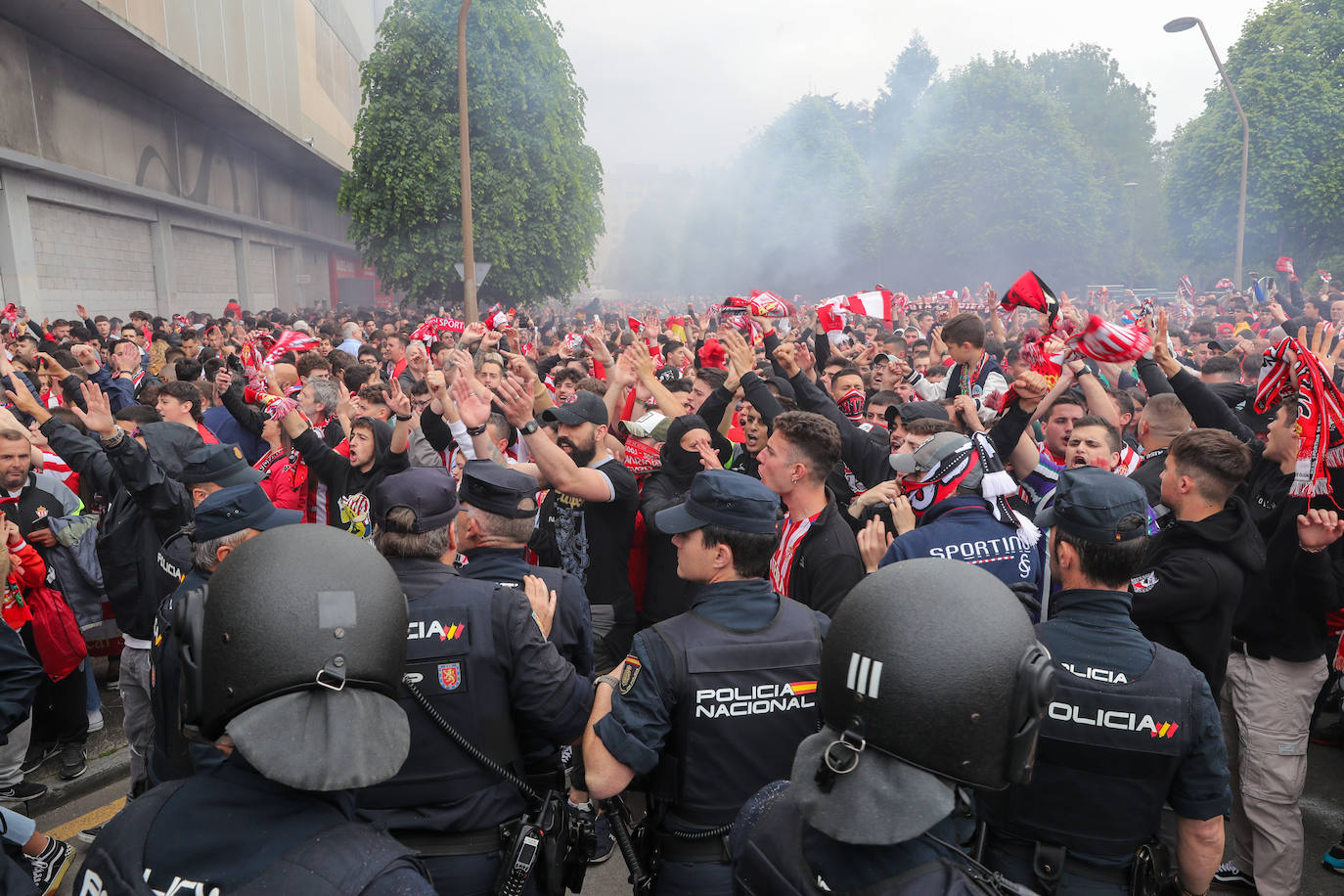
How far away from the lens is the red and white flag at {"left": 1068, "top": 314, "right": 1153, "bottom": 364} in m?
5.25

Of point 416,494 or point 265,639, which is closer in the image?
point 265,639

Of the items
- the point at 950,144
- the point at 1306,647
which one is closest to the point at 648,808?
the point at 1306,647

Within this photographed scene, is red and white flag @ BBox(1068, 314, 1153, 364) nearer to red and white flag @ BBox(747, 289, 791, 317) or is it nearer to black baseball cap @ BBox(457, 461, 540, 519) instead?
red and white flag @ BBox(747, 289, 791, 317)

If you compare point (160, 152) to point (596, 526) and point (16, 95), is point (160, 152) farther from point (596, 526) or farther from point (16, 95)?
point (596, 526)

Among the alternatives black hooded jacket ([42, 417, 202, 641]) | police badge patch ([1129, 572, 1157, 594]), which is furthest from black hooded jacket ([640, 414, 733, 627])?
black hooded jacket ([42, 417, 202, 641])

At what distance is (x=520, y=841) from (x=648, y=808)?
1.32 feet

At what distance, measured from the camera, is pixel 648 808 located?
2.79 metres

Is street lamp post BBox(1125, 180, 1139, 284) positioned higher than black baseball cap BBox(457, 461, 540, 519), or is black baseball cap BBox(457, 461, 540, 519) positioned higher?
street lamp post BBox(1125, 180, 1139, 284)

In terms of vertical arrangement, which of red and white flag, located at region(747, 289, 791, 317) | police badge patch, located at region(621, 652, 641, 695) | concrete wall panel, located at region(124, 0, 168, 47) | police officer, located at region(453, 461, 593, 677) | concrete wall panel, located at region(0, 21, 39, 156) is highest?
concrete wall panel, located at region(124, 0, 168, 47)

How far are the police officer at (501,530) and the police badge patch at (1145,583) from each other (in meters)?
2.21

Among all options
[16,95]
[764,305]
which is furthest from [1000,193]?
[764,305]

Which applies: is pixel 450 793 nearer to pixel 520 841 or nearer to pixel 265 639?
pixel 520 841

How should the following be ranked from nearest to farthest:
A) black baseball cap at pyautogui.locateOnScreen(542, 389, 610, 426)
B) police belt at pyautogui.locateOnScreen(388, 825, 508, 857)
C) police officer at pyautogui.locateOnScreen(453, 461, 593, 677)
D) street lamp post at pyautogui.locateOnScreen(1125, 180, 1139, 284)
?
1. police belt at pyautogui.locateOnScreen(388, 825, 508, 857)
2. police officer at pyautogui.locateOnScreen(453, 461, 593, 677)
3. black baseball cap at pyautogui.locateOnScreen(542, 389, 610, 426)
4. street lamp post at pyautogui.locateOnScreen(1125, 180, 1139, 284)

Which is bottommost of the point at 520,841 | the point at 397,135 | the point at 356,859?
the point at 520,841
